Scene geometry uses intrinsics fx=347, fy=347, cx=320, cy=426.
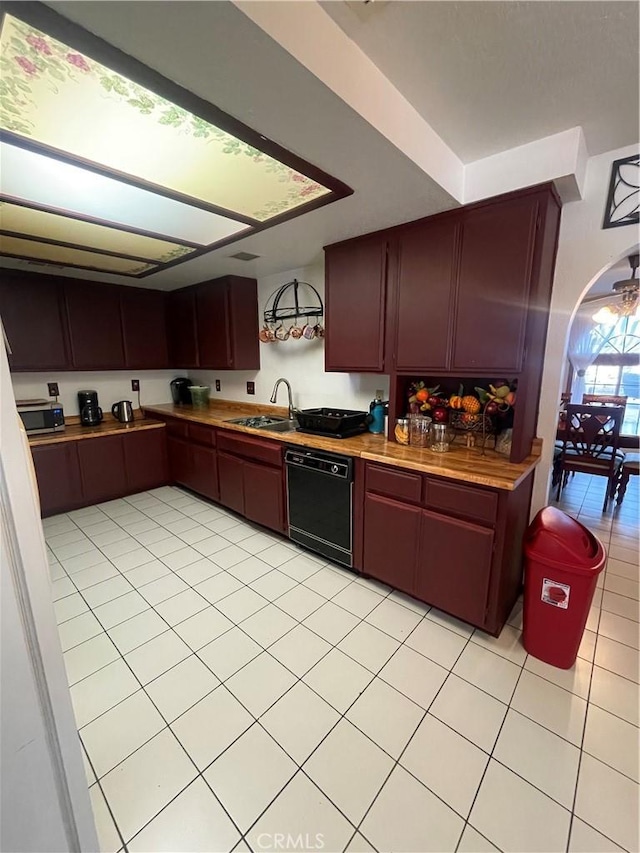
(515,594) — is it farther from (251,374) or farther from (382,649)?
(251,374)

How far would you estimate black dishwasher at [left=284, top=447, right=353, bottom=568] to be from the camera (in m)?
2.28

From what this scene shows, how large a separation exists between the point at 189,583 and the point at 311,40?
8.66 feet

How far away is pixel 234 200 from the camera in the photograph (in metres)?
1.83

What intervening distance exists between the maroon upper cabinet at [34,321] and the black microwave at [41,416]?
1.13 ft

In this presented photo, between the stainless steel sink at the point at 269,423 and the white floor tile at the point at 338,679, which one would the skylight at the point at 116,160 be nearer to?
the stainless steel sink at the point at 269,423

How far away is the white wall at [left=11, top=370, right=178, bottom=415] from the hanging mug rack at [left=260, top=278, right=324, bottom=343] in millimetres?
1825

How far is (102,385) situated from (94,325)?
72 cm

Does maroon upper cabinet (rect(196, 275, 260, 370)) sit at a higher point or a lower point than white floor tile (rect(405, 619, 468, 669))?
higher

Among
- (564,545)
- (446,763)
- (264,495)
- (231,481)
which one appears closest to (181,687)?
(446,763)

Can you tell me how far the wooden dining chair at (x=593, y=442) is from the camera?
3.37m

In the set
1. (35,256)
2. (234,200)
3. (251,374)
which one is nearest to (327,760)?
(234,200)

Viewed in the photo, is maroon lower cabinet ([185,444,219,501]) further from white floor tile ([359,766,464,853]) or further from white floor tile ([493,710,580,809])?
white floor tile ([493,710,580,809])

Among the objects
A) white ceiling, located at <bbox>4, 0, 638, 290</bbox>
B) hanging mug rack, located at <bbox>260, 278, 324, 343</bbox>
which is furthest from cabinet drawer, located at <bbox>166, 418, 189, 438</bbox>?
white ceiling, located at <bbox>4, 0, 638, 290</bbox>

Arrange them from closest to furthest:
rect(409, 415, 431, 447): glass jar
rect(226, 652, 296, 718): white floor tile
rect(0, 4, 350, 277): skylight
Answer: rect(0, 4, 350, 277): skylight → rect(226, 652, 296, 718): white floor tile → rect(409, 415, 431, 447): glass jar
